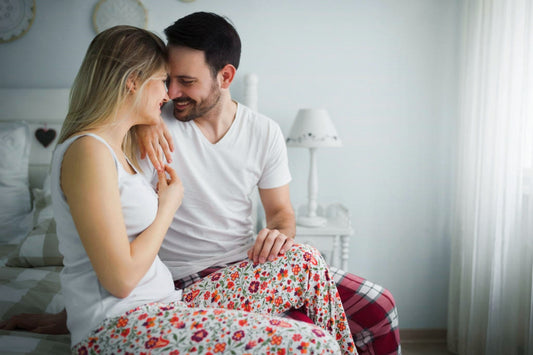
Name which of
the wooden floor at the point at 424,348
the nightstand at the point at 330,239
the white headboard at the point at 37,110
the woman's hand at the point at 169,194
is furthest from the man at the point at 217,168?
the wooden floor at the point at 424,348

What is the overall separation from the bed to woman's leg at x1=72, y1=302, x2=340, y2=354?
282 mm

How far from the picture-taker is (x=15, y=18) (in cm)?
205

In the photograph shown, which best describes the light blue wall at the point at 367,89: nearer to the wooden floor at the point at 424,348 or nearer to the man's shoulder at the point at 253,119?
the wooden floor at the point at 424,348

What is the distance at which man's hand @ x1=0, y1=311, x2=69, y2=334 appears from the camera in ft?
3.50

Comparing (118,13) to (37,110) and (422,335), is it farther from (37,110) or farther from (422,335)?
(422,335)

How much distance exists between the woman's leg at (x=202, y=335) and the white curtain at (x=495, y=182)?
123cm

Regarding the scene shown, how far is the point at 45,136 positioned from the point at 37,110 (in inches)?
5.6

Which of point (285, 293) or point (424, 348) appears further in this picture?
point (424, 348)

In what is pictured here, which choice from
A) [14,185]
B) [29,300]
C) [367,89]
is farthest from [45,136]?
[367,89]

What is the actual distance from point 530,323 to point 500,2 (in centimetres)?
130

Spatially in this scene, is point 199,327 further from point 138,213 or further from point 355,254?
point 355,254

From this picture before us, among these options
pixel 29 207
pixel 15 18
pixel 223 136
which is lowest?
pixel 29 207

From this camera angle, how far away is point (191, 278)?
1.27 m

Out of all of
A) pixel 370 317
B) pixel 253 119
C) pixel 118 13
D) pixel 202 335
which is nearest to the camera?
pixel 202 335
